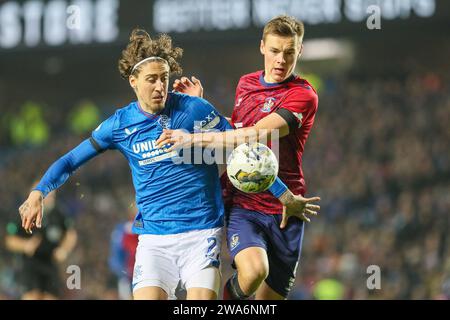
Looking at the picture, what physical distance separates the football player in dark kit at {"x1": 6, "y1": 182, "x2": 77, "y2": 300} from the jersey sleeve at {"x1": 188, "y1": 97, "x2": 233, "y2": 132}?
A: 4079 mm

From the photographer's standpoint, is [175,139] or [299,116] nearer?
[175,139]

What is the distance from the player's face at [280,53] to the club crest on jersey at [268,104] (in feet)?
0.53

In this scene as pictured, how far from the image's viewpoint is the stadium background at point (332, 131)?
1335 centimetres

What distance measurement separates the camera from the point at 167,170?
5.58 meters

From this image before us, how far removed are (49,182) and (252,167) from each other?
4.55 ft

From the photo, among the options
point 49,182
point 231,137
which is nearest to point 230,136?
point 231,137

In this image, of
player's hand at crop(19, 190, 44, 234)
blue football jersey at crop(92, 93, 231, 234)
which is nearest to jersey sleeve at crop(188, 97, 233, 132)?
blue football jersey at crop(92, 93, 231, 234)

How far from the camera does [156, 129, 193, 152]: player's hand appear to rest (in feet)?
17.3

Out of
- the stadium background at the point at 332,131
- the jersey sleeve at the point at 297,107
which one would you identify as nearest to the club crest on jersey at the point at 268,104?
the jersey sleeve at the point at 297,107

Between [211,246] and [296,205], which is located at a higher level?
[296,205]

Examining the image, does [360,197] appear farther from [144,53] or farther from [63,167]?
[63,167]

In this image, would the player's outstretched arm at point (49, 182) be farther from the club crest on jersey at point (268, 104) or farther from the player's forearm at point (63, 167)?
the club crest on jersey at point (268, 104)

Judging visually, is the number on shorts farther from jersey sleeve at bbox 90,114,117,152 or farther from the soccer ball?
jersey sleeve at bbox 90,114,117,152
